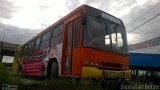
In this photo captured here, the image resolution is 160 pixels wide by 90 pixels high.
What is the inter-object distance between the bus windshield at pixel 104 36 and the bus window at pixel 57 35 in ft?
8.35

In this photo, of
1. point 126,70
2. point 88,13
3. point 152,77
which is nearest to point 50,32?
point 88,13

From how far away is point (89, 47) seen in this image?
996 cm

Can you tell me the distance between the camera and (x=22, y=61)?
21359mm

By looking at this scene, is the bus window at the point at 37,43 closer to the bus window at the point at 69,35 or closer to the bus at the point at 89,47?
the bus at the point at 89,47

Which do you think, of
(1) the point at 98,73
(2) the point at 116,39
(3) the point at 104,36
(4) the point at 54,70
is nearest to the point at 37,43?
(4) the point at 54,70

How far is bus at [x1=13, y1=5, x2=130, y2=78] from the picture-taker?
32.5ft

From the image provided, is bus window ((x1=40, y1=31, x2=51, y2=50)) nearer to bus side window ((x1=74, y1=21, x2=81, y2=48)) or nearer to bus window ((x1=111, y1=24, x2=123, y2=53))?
bus side window ((x1=74, y1=21, x2=81, y2=48))

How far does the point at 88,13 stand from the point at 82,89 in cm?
443

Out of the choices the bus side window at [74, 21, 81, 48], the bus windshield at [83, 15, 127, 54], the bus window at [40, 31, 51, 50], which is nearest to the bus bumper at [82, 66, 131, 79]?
the bus windshield at [83, 15, 127, 54]

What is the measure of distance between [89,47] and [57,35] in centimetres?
356

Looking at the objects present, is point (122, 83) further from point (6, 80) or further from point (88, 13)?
point (6, 80)

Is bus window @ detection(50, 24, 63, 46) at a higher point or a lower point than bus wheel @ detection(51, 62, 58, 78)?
higher

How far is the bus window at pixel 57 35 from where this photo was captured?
500 inches

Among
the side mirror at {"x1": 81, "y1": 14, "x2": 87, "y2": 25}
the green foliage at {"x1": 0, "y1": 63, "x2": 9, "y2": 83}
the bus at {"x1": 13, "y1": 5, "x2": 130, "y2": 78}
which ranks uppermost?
the side mirror at {"x1": 81, "y1": 14, "x2": 87, "y2": 25}
